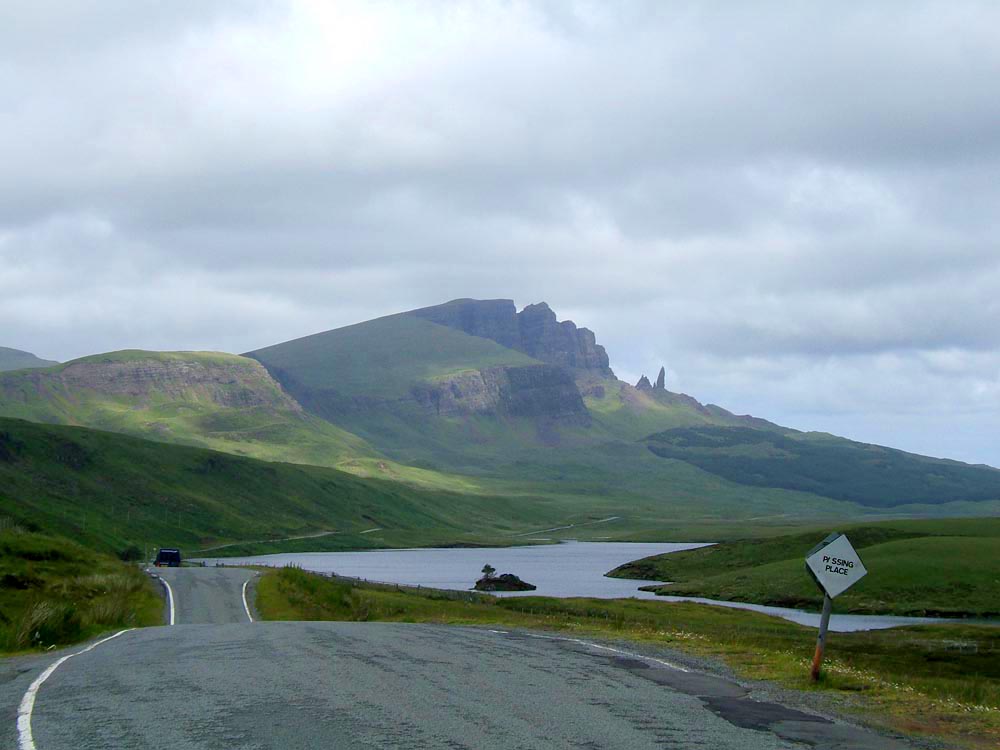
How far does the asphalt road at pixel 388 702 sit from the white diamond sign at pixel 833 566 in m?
2.87

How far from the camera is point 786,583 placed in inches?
4272

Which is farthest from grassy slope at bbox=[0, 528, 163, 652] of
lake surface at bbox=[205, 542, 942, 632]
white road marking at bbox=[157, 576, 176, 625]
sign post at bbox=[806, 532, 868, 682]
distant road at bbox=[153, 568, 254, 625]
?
lake surface at bbox=[205, 542, 942, 632]

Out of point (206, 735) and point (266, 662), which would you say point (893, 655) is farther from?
point (206, 735)

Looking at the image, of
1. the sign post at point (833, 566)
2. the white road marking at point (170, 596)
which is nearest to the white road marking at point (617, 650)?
the sign post at point (833, 566)

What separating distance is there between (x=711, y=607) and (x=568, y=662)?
7296 centimetres

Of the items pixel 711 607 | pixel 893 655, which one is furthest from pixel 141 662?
pixel 711 607

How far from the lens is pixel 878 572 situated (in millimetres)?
103812

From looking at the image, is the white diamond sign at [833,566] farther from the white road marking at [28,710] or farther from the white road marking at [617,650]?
the white road marking at [28,710]

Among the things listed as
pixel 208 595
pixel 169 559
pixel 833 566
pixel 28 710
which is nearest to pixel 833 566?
pixel 833 566

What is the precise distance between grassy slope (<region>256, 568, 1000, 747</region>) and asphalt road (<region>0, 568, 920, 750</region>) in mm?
2376

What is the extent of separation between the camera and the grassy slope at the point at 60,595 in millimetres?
31328

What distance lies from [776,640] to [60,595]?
121 feet

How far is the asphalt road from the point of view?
14.0 m

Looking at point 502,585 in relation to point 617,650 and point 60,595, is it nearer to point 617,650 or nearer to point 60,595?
point 60,595
